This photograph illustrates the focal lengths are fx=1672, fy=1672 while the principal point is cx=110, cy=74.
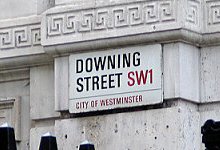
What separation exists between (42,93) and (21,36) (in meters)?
0.75

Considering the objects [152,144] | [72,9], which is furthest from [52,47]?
[152,144]

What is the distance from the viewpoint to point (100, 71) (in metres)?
19.3

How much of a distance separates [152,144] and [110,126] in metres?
0.63

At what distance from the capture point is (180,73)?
18859 millimetres

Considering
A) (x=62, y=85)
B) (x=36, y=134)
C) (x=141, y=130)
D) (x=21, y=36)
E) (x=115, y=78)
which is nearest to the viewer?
(x=141, y=130)

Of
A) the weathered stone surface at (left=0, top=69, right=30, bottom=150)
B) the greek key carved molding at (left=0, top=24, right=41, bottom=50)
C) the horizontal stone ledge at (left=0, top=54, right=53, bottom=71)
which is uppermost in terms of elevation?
the greek key carved molding at (left=0, top=24, right=41, bottom=50)

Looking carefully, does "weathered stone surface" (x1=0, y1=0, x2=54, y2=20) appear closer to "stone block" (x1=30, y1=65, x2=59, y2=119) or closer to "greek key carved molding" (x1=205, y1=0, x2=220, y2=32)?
"stone block" (x1=30, y1=65, x2=59, y2=119)

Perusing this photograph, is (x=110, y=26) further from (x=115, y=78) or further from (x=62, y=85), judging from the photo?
(x=62, y=85)

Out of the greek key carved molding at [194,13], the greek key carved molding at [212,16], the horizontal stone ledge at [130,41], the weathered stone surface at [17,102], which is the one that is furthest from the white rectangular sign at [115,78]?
the weathered stone surface at [17,102]

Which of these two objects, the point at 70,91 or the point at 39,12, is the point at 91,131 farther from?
the point at 39,12

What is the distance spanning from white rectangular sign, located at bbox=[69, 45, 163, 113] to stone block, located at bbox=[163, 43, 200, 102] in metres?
0.09

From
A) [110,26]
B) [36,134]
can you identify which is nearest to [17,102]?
[36,134]

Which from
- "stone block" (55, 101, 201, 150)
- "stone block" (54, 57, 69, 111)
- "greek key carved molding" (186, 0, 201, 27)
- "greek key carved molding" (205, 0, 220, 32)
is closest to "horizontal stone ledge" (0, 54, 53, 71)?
"stone block" (54, 57, 69, 111)

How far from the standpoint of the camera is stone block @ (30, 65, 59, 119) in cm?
1997
